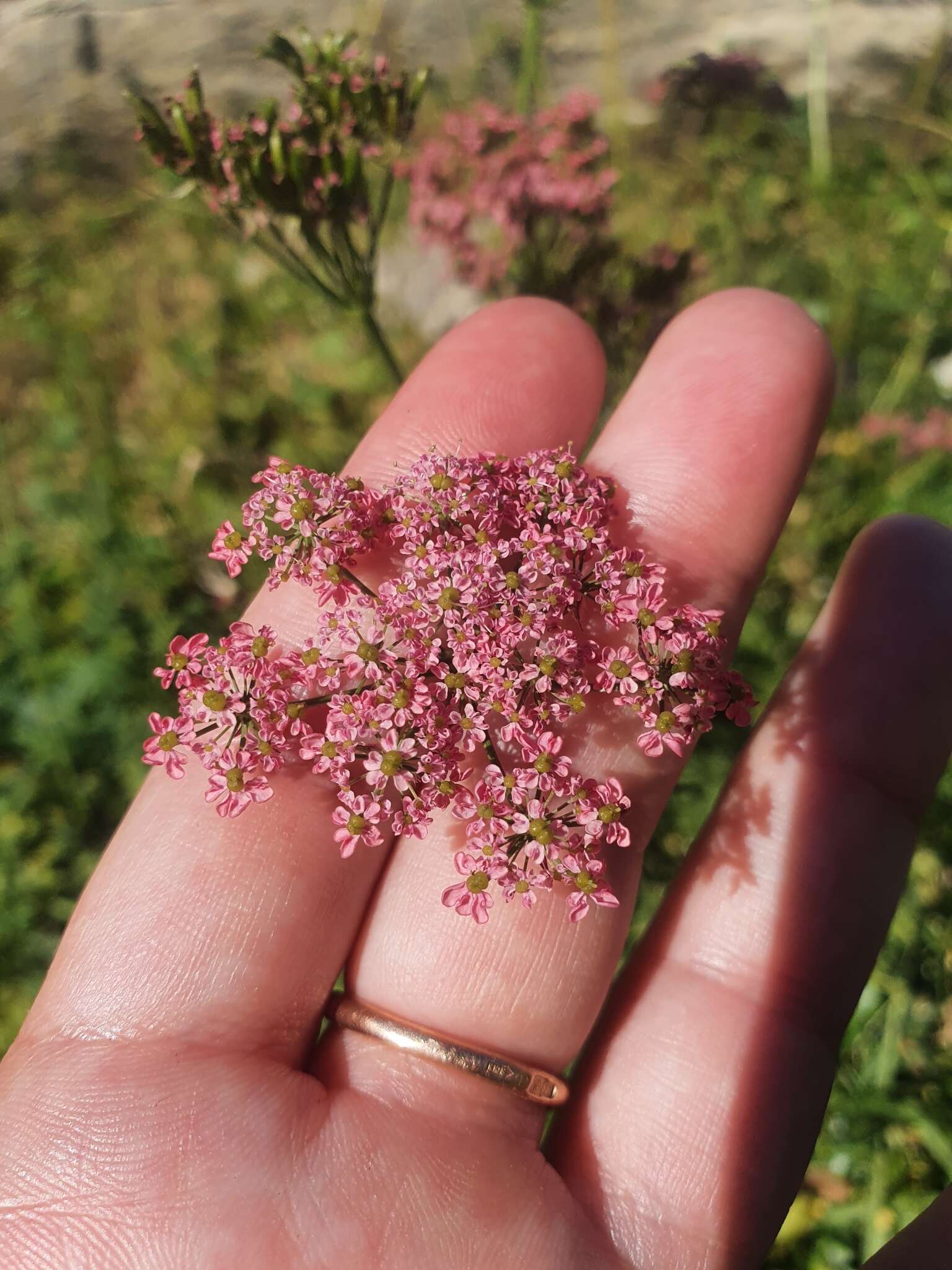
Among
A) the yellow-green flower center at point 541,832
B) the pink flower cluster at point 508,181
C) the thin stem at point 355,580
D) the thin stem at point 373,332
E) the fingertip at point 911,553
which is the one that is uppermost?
the pink flower cluster at point 508,181

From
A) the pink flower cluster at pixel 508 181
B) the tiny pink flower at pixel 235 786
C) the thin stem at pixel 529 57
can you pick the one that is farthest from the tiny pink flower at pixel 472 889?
the thin stem at pixel 529 57

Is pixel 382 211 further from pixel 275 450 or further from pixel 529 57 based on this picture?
pixel 275 450

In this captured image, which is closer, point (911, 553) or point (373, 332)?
point (911, 553)

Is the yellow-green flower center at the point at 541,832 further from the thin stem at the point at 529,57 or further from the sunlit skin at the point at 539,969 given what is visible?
the thin stem at the point at 529,57

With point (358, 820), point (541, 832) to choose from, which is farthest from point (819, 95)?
point (358, 820)

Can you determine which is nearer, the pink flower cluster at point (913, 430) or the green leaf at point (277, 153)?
the green leaf at point (277, 153)

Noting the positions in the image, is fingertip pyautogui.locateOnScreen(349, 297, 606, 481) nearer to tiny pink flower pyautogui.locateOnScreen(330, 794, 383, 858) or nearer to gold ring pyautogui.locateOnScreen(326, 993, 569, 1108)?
tiny pink flower pyautogui.locateOnScreen(330, 794, 383, 858)
